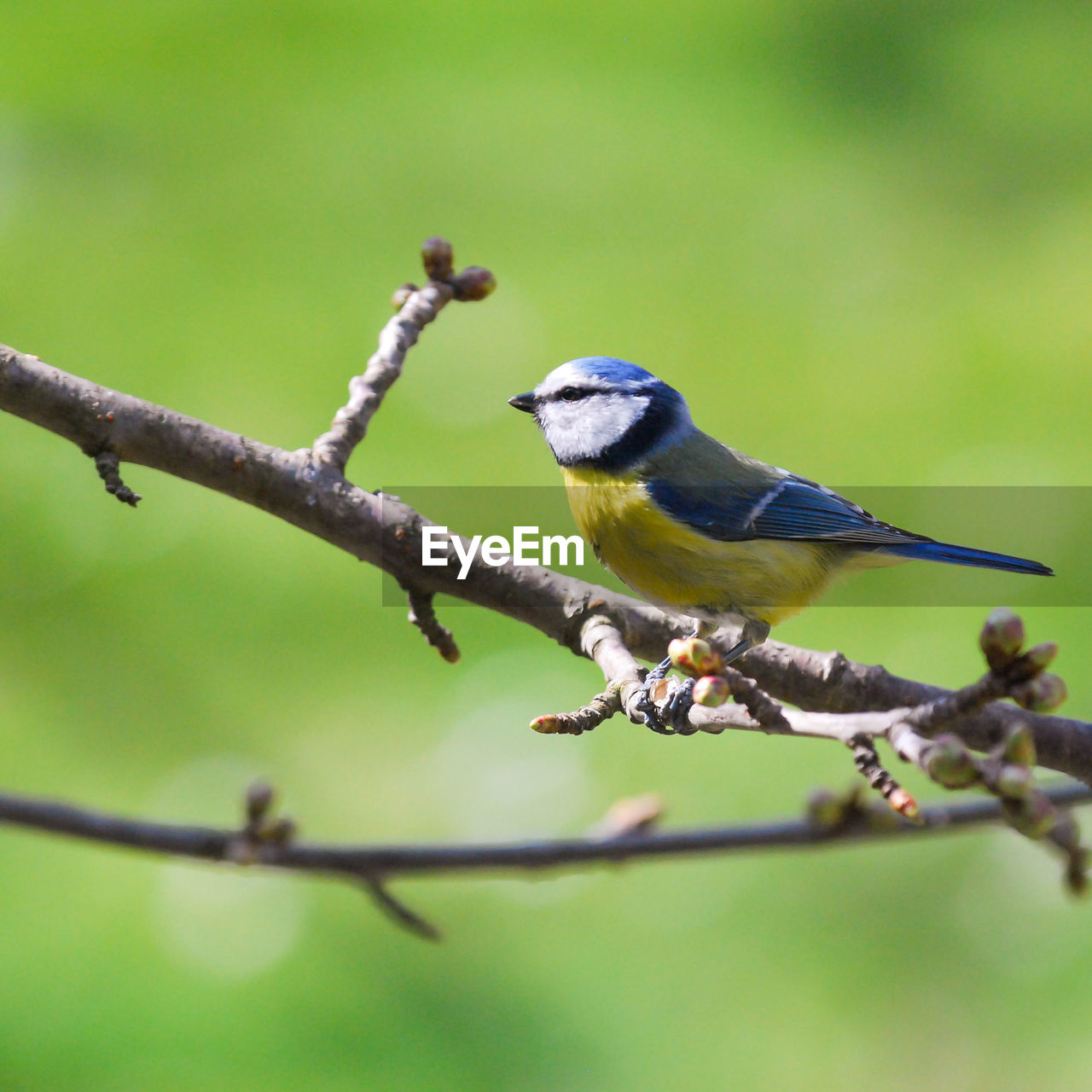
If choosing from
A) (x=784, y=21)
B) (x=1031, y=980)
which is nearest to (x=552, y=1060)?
(x=1031, y=980)

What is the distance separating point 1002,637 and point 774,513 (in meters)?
0.39

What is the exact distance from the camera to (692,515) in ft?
2.34

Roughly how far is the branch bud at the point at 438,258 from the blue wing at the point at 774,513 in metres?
0.20

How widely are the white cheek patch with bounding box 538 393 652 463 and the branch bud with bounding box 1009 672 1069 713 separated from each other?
1.40 ft

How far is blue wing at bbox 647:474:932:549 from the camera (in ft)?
2.35

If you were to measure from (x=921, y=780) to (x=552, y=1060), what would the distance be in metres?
0.47

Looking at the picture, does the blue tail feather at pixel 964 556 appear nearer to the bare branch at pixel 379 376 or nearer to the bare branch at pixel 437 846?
the bare branch at pixel 437 846

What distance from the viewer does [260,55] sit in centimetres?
151

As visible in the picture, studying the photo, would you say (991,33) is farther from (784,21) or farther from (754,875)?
(754,875)

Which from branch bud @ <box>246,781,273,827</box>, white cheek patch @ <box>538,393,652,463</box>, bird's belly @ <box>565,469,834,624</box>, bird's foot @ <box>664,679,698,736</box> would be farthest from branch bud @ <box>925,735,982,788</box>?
white cheek patch @ <box>538,393,652,463</box>

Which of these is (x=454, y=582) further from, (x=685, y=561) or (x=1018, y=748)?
(x=1018, y=748)

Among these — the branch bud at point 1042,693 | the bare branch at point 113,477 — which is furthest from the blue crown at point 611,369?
the branch bud at point 1042,693

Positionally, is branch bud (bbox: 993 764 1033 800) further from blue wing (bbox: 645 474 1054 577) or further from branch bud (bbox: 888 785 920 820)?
blue wing (bbox: 645 474 1054 577)

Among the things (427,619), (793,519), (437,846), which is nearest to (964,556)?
(793,519)
